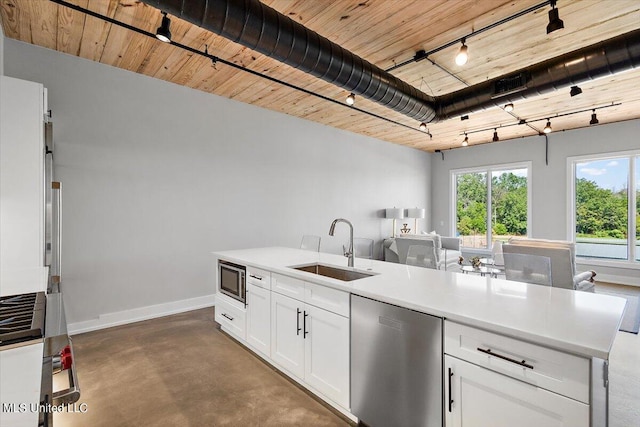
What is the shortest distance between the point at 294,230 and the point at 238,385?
329cm

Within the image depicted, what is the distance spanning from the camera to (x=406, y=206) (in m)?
8.09

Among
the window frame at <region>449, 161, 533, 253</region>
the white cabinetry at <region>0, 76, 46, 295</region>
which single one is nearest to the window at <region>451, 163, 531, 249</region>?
the window frame at <region>449, 161, 533, 253</region>

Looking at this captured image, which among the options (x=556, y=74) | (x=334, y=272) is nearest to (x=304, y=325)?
(x=334, y=272)

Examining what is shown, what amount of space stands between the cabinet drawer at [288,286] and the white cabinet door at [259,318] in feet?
0.46

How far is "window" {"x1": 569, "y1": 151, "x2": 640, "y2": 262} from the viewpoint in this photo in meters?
5.96

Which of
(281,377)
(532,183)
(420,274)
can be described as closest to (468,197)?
(532,183)

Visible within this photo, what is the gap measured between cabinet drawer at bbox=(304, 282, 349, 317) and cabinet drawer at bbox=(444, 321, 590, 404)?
66 centimetres

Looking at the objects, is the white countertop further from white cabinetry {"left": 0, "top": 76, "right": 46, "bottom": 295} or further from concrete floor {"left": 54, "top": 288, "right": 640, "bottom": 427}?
white cabinetry {"left": 0, "top": 76, "right": 46, "bottom": 295}

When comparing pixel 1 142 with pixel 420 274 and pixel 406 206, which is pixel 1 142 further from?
pixel 406 206

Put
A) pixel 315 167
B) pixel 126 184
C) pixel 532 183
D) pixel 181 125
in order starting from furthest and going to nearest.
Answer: pixel 532 183, pixel 315 167, pixel 181 125, pixel 126 184

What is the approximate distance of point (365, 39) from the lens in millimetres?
3010

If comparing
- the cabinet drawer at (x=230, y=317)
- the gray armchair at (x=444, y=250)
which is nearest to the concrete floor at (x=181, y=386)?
the cabinet drawer at (x=230, y=317)

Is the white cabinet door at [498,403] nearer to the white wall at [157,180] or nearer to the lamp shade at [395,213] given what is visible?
the white wall at [157,180]

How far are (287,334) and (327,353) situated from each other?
46cm
